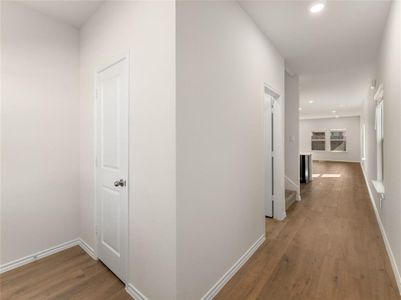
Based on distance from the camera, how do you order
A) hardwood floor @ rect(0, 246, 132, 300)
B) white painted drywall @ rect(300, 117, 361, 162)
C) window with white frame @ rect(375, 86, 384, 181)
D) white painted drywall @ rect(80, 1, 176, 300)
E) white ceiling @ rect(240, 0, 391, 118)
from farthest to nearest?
1. white painted drywall @ rect(300, 117, 361, 162)
2. window with white frame @ rect(375, 86, 384, 181)
3. white ceiling @ rect(240, 0, 391, 118)
4. hardwood floor @ rect(0, 246, 132, 300)
5. white painted drywall @ rect(80, 1, 176, 300)

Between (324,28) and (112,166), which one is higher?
(324,28)

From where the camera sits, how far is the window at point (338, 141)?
40.5 feet

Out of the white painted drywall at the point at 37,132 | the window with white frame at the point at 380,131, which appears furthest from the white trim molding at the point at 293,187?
the white painted drywall at the point at 37,132

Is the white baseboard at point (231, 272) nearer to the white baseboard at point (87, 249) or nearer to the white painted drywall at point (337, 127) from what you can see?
the white baseboard at point (87, 249)

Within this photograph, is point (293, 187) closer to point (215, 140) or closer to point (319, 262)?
point (319, 262)

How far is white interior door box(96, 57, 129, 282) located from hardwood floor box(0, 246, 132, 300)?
0.11 meters

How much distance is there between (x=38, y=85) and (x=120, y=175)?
61.1 inches

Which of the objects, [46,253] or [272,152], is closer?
[46,253]

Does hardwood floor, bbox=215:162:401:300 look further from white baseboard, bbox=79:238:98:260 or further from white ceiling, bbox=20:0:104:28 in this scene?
white ceiling, bbox=20:0:104:28

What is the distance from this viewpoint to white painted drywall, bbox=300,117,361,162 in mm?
11992

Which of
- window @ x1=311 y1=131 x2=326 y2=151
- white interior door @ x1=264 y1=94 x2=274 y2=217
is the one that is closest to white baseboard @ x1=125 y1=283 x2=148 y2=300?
white interior door @ x1=264 y1=94 x2=274 y2=217

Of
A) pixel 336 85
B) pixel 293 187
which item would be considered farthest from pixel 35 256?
pixel 336 85

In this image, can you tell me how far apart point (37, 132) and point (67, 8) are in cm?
147

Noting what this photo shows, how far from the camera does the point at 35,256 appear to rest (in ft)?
8.02
